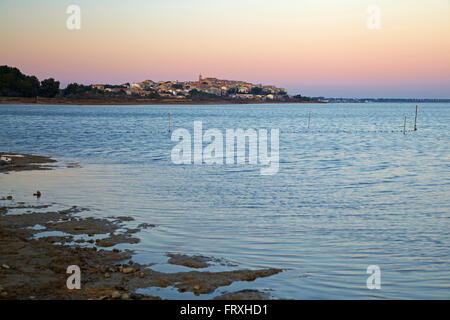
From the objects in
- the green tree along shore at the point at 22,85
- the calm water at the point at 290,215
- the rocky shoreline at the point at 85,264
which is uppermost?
the green tree along shore at the point at 22,85

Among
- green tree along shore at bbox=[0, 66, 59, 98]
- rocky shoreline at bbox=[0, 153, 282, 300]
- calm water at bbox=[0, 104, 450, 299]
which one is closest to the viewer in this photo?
rocky shoreline at bbox=[0, 153, 282, 300]

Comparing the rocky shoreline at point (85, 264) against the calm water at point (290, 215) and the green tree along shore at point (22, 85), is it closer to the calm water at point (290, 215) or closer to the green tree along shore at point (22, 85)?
the calm water at point (290, 215)

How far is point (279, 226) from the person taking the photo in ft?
40.0

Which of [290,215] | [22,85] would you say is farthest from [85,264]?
[22,85]

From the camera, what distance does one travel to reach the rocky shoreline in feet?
24.0

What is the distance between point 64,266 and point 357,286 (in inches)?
200

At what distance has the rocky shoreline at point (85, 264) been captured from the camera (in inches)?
287

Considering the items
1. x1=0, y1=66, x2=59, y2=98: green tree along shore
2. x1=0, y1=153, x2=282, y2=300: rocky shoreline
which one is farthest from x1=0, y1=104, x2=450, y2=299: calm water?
x1=0, y1=66, x2=59, y2=98: green tree along shore

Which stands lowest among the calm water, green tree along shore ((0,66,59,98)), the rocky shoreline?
the calm water

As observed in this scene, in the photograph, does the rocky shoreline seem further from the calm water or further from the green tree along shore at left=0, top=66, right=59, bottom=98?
the green tree along shore at left=0, top=66, right=59, bottom=98

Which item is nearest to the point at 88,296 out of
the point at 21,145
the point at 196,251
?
the point at 196,251

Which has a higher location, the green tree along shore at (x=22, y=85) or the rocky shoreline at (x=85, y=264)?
the green tree along shore at (x=22, y=85)

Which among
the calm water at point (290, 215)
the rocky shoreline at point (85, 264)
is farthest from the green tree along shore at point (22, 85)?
the rocky shoreline at point (85, 264)
